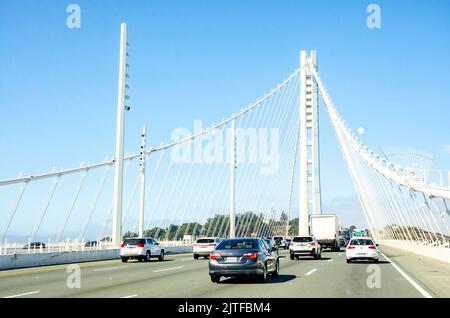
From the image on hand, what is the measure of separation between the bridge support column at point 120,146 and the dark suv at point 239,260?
71.4 feet

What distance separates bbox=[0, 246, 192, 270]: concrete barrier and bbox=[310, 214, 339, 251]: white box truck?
18757 mm

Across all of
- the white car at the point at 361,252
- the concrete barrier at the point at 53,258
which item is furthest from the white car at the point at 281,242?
the white car at the point at 361,252

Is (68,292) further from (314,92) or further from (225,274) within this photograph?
(314,92)

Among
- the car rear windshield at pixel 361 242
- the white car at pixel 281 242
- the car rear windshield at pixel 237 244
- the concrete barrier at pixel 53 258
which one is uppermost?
the car rear windshield at pixel 237 244

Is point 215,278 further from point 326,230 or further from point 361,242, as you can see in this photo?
point 326,230

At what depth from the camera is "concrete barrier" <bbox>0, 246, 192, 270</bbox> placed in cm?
2451

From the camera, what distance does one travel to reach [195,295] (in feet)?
40.7

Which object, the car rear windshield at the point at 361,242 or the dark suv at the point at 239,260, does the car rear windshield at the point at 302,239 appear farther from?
the dark suv at the point at 239,260

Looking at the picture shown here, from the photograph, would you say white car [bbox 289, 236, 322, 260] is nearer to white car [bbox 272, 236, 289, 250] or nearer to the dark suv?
the dark suv

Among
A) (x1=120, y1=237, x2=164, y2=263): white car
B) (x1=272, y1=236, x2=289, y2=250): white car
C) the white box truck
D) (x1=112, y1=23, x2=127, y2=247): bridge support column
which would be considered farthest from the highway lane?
(x1=272, y1=236, x2=289, y2=250): white car

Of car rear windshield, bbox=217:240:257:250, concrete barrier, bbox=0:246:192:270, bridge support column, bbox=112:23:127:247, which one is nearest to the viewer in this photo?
car rear windshield, bbox=217:240:257:250

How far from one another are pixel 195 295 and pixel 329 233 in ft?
116

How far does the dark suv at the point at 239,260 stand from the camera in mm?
15234
